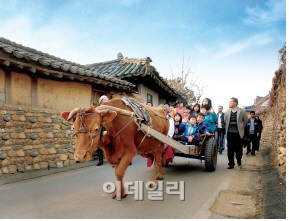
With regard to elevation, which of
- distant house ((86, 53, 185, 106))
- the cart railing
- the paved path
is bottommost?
the paved path

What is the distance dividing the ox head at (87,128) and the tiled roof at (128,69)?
9212 millimetres

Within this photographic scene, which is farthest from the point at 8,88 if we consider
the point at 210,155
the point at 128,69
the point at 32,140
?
the point at 128,69

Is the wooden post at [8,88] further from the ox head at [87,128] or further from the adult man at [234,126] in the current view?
the adult man at [234,126]

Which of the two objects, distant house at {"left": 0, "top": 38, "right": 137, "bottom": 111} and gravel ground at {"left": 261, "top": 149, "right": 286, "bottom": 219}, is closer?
gravel ground at {"left": 261, "top": 149, "right": 286, "bottom": 219}

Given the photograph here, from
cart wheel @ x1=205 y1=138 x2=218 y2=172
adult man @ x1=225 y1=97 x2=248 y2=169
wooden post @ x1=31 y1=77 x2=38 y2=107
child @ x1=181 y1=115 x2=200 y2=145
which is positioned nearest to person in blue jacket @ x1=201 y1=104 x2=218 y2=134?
adult man @ x1=225 y1=97 x2=248 y2=169

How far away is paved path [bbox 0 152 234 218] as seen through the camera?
377cm

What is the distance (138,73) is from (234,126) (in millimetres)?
6959

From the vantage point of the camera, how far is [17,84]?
7.51 metres

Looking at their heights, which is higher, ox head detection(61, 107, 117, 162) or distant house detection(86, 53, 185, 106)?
distant house detection(86, 53, 185, 106)

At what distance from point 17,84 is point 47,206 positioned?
464 cm

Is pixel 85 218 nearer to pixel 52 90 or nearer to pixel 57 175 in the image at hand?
pixel 57 175

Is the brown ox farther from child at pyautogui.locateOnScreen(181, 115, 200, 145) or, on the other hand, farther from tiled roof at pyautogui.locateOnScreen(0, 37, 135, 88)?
tiled roof at pyautogui.locateOnScreen(0, 37, 135, 88)

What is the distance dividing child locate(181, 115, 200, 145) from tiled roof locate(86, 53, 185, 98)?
6.61 metres

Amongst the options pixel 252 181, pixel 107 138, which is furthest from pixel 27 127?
pixel 252 181
